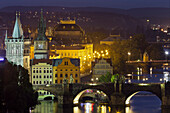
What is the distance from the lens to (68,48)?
7781 inches

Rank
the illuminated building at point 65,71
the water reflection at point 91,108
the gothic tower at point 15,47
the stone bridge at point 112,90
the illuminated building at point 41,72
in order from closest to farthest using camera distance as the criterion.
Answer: the water reflection at point 91,108, the stone bridge at point 112,90, the illuminated building at point 41,72, the illuminated building at point 65,71, the gothic tower at point 15,47

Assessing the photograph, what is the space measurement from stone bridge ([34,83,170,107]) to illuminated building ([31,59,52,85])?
Result: 40.3ft

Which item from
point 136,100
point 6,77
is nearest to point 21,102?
point 6,77

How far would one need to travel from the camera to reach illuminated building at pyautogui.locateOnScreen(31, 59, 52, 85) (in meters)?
158

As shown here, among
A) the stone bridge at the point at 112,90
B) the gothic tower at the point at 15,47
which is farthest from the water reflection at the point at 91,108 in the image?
the gothic tower at the point at 15,47

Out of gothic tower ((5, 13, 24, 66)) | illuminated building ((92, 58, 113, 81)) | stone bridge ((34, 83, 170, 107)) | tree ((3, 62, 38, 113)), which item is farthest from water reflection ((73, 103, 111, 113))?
illuminated building ((92, 58, 113, 81))

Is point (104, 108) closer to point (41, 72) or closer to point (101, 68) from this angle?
point (41, 72)

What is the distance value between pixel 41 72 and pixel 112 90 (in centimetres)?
1821

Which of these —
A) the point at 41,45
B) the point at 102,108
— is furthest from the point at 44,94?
the point at 41,45

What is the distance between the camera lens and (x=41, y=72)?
15938cm

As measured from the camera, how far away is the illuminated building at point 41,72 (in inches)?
6220

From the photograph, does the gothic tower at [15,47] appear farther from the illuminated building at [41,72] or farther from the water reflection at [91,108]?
the water reflection at [91,108]

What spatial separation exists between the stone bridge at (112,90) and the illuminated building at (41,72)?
1228 cm

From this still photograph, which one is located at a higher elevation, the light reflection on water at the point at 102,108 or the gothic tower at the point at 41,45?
the gothic tower at the point at 41,45
